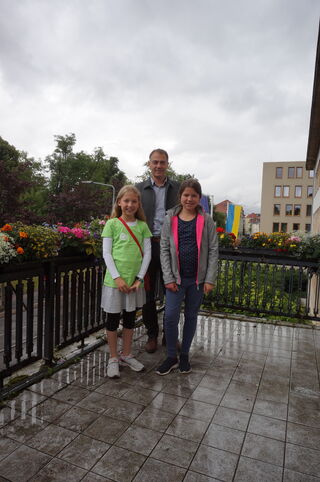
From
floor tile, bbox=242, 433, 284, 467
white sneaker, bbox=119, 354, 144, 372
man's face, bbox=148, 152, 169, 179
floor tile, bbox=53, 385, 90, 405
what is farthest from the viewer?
man's face, bbox=148, 152, 169, 179

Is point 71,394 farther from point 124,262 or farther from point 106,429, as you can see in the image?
point 124,262

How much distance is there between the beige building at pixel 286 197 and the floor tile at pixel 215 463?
5678 cm

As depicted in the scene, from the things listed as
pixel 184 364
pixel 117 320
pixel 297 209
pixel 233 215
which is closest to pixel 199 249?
pixel 117 320

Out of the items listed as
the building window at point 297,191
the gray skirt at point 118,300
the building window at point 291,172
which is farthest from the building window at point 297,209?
the gray skirt at point 118,300

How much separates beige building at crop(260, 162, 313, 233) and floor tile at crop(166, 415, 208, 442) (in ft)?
185

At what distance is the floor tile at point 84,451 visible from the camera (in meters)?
1.94

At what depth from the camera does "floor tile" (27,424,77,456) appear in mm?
2041

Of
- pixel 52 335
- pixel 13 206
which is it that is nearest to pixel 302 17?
pixel 52 335

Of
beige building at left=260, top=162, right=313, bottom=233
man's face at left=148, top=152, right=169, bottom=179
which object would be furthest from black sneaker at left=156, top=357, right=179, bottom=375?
beige building at left=260, top=162, right=313, bottom=233

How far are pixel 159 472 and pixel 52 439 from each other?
2.44 ft

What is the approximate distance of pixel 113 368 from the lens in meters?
3.06

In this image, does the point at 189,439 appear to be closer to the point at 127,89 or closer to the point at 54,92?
the point at 54,92

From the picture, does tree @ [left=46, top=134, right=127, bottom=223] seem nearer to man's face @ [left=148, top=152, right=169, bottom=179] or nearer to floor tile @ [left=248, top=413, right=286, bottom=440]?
man's face @ [left=148, top=152, right=169, bottom=179]

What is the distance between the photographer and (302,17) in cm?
505
